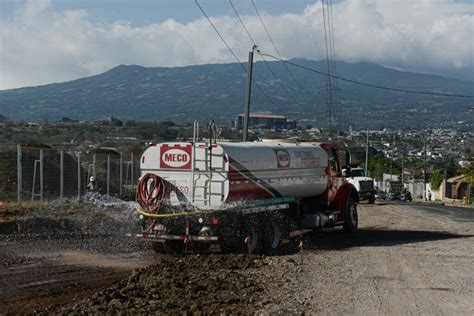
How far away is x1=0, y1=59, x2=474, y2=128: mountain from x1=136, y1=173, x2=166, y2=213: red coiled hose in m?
52.9

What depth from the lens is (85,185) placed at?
31781mm

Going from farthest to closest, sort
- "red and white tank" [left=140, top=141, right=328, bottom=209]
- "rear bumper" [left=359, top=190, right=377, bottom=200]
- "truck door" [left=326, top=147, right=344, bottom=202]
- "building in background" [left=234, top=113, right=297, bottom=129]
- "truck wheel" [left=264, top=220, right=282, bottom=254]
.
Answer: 1. "building in background" [left=234, top=113, right=297, bottom=129]
2. "rear bumper" [left=359, top=190, right=377, bottom=200]
3. "truck door" [left=326, top=147, right=344, bottom=202]
4. "truck wheel" [left=264, top=220, right=282, bottom=254]
5. "red and white tank" [left=140, top=141, right=328, bottom=209]

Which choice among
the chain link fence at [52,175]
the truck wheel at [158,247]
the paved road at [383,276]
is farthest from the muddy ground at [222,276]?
the chain link fence at [52,175]

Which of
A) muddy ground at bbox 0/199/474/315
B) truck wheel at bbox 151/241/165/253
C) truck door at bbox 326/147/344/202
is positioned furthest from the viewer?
truck door at bbox 326/147/344/202

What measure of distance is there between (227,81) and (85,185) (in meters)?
110

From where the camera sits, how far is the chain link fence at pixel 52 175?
91.7 feet

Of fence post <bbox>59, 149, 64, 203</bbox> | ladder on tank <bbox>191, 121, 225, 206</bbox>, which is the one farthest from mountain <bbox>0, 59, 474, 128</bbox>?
ladder on tank <bbox>191, 121, 225, 206</bbox>

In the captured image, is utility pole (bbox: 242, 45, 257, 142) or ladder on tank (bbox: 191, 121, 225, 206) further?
utility pole (bbox: 242, 45, 257, 142)

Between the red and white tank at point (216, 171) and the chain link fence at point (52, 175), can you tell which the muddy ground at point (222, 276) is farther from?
the chain link fence at point (52, 175)

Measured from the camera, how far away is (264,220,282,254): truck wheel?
18844mm

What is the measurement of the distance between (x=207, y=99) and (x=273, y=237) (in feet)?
302

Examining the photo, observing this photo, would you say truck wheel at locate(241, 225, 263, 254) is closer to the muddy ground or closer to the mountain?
the muddy ground

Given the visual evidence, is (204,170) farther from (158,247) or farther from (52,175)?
(52,175)

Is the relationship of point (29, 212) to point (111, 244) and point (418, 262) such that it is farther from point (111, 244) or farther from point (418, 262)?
point (418, 262)
